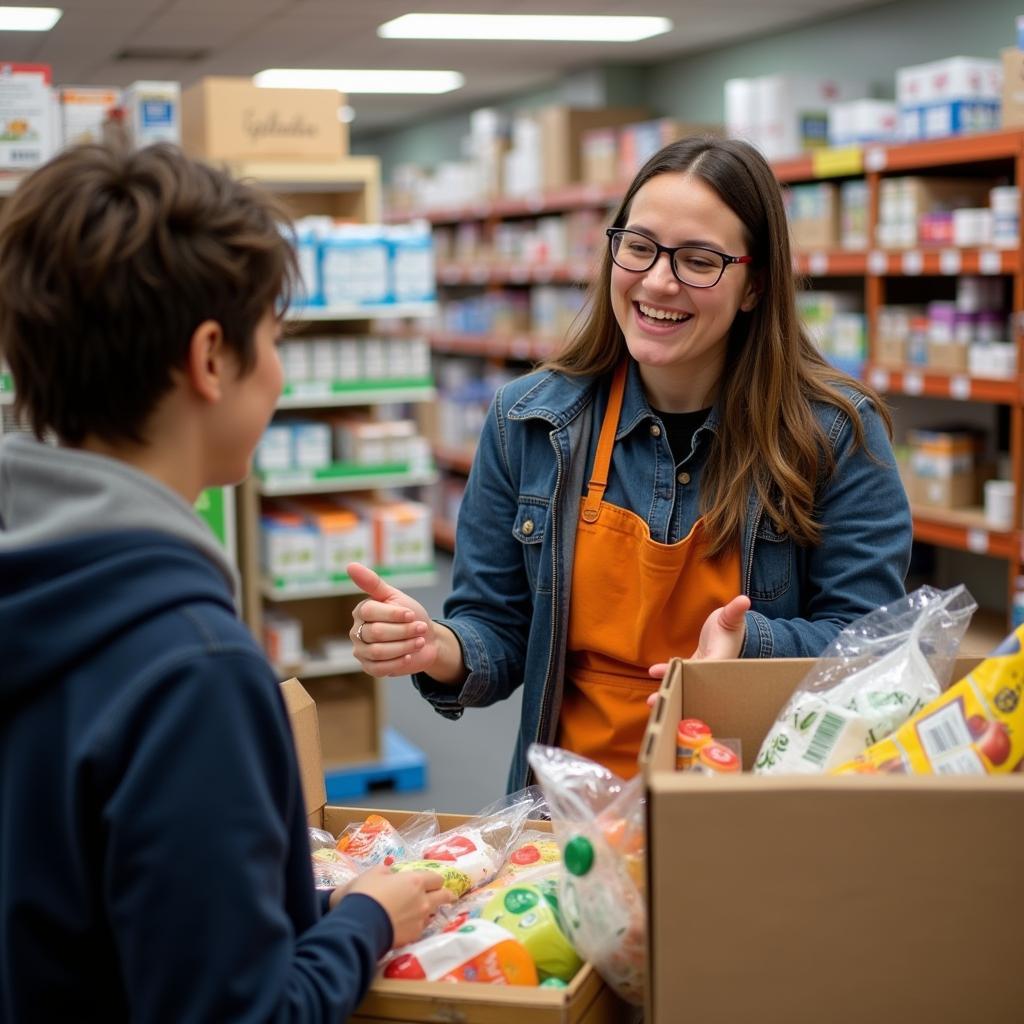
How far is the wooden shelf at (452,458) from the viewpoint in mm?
8953

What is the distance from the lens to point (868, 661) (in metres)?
1.40

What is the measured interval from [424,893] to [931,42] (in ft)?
21.7

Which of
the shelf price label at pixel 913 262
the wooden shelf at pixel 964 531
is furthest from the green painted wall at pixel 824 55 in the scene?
the wooden shelf at pixel 964 531

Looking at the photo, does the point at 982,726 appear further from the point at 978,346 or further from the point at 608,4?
the point at 608,4

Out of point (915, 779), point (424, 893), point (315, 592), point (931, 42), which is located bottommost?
point (315, 592)

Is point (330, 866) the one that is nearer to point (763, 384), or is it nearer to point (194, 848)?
point (194, 848)

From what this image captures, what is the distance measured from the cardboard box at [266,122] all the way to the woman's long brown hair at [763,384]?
10.6ft

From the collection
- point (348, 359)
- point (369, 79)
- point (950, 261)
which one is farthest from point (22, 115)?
point (369, 79)

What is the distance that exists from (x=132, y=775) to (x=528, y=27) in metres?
7.61

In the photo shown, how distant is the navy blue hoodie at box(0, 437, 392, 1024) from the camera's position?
0.95 meters

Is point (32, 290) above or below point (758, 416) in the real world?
above

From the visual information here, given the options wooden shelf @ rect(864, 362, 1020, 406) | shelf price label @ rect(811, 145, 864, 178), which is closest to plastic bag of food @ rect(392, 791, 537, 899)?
wooden shelf @ rect(864, 362, 1020, 406)

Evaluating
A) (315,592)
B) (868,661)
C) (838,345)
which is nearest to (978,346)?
(838,345)

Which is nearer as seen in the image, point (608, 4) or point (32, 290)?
point (32, 290)
